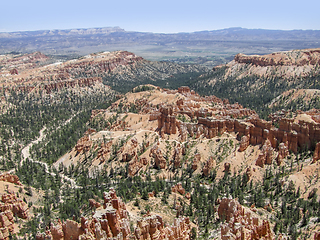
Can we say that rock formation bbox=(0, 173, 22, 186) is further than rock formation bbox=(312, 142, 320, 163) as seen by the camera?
No

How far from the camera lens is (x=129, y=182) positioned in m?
77.8

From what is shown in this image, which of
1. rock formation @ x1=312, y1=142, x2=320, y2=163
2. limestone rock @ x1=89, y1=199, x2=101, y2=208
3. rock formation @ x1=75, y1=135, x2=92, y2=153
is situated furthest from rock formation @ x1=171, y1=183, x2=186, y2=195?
rock formation @ x1=75, y1=135, x2=92, y2=153

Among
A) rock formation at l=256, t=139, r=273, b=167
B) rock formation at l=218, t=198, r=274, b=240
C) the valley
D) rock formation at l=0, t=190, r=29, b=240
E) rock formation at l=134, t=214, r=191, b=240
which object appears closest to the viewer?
rock formation at l=218, t=198, r=274, b=240

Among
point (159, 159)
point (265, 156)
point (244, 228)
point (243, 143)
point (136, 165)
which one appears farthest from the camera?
point (136, 165)

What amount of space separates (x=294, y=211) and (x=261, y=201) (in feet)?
22.0

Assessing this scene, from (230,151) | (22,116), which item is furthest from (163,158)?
(22,116)

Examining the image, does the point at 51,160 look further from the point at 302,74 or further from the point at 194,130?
the point at 302,74

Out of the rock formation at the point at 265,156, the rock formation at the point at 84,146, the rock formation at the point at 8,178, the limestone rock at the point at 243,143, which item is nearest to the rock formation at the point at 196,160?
the limestone rock at the point at 243,143

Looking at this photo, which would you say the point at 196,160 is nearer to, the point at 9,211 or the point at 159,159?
the point at 159,159

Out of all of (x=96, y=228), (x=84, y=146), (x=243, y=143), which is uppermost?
(x=243, y=143)

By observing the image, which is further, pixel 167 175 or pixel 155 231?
pixel 167 175

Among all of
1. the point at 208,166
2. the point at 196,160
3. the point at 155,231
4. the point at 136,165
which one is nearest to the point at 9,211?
the point at 155,231

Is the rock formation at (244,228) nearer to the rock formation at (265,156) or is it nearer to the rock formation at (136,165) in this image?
the rock formation at (265,156)

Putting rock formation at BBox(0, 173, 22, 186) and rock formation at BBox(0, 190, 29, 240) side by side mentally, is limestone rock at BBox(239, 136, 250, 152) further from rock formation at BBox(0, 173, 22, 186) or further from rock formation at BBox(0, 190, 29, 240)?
rock formation at BBox(0, 173, 22, 186)
